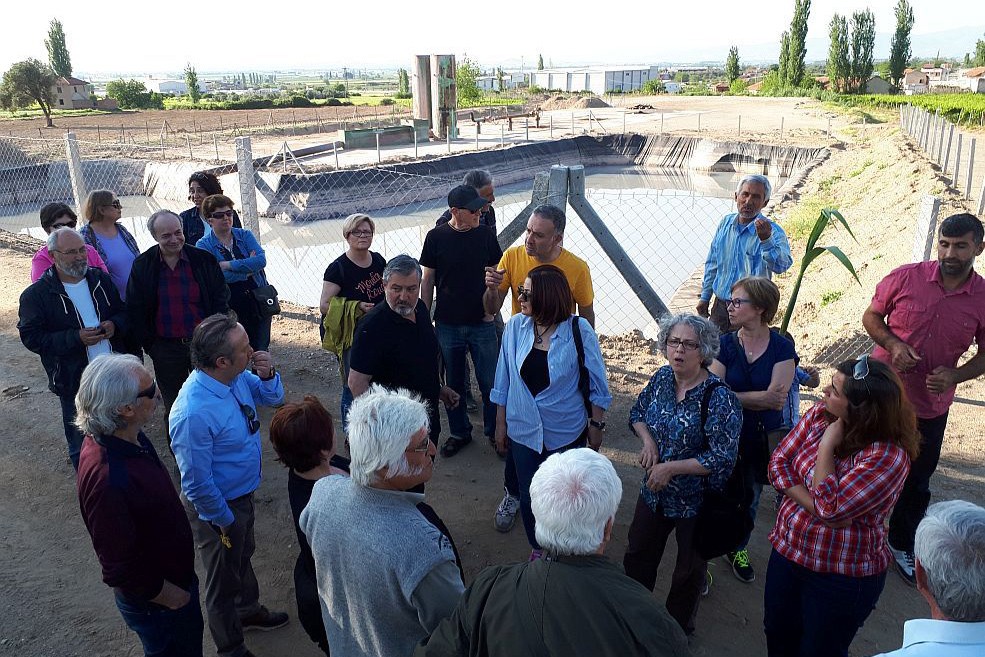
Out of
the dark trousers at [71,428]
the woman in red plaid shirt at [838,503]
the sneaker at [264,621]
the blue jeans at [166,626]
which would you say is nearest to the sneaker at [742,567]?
the woman in red plaid shirt at [838,503]

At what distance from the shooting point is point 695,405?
8.67ft

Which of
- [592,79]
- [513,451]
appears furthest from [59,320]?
[592,79]

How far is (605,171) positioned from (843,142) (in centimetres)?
951

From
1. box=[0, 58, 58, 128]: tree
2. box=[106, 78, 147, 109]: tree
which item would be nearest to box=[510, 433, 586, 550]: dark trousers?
box=[0, 58, 58, 128]: tree

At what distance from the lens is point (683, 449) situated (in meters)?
2.65

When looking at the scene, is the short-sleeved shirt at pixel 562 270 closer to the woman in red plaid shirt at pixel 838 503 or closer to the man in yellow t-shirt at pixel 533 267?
the man in yellow t-shirt at pixel 533 267

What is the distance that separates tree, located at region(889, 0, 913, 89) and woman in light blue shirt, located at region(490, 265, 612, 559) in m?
67.4

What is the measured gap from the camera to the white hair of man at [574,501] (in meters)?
1.62

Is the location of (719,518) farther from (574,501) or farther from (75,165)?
(75,165)

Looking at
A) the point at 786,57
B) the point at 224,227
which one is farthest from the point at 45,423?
the point at 786,57

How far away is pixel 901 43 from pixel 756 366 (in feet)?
227

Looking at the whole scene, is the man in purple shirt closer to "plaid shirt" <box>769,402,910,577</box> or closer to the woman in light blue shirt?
the woman in light blue shirt

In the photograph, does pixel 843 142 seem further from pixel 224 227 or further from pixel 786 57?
pixel 786 57

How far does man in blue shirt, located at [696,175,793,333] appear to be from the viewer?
429 cm
